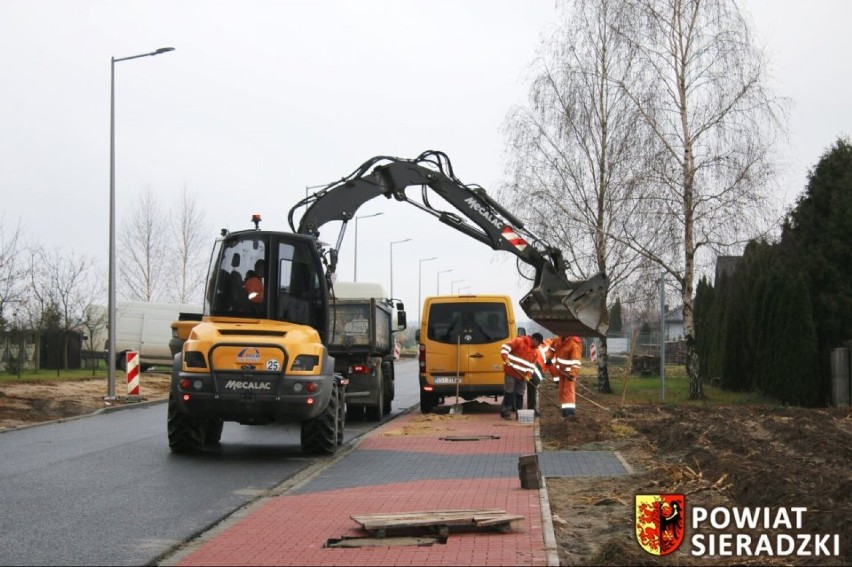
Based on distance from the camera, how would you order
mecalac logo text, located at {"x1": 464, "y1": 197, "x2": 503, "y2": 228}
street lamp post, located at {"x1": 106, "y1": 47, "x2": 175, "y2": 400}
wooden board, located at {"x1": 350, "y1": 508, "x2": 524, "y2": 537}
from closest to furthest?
wooden board, located at {"x1": 350, "y1": 508, "x2": 524, "y2": 537} < mecalac logo text, located at {"x1": 464, "y1": 197, "x2": 503, "y2": 228} < street lamp post, located at {"x1": 106, "y1": 47, "x2": 175, "y2": 400}

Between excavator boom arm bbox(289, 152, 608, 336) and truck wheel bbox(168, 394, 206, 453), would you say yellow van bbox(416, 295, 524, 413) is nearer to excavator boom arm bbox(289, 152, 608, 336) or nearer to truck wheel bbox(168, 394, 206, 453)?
excavator boom arm bbox(289, 152, 608, 336)

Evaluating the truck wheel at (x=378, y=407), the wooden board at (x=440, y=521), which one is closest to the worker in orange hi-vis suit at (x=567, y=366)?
the truck wheel at (x=378, y=407)

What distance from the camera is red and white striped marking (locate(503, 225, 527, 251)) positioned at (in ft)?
68.0

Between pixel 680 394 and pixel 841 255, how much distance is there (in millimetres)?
8038

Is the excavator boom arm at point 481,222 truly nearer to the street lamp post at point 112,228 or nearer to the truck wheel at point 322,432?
the truck wheel at point 322,432

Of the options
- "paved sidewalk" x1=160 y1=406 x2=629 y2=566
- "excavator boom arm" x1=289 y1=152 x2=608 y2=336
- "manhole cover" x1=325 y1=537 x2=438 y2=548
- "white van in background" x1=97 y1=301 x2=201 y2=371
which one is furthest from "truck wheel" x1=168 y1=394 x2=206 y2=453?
"white van in background" x1=97 y1=301 x2=201 y2=371

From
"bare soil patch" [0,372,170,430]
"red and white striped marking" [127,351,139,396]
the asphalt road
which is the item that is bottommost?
the asphalt road

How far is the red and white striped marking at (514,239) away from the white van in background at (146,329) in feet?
90.6

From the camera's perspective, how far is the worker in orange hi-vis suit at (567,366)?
2044cm

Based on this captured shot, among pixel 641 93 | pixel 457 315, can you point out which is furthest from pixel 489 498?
pixel 641 93

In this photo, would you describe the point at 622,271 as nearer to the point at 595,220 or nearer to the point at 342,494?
the point at 595,220

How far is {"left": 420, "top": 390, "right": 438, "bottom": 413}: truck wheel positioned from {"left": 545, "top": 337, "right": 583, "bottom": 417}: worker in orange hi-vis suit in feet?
18.8

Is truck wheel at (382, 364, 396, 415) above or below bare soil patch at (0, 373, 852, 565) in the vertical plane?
above

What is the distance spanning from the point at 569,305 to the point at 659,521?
12.7 m
